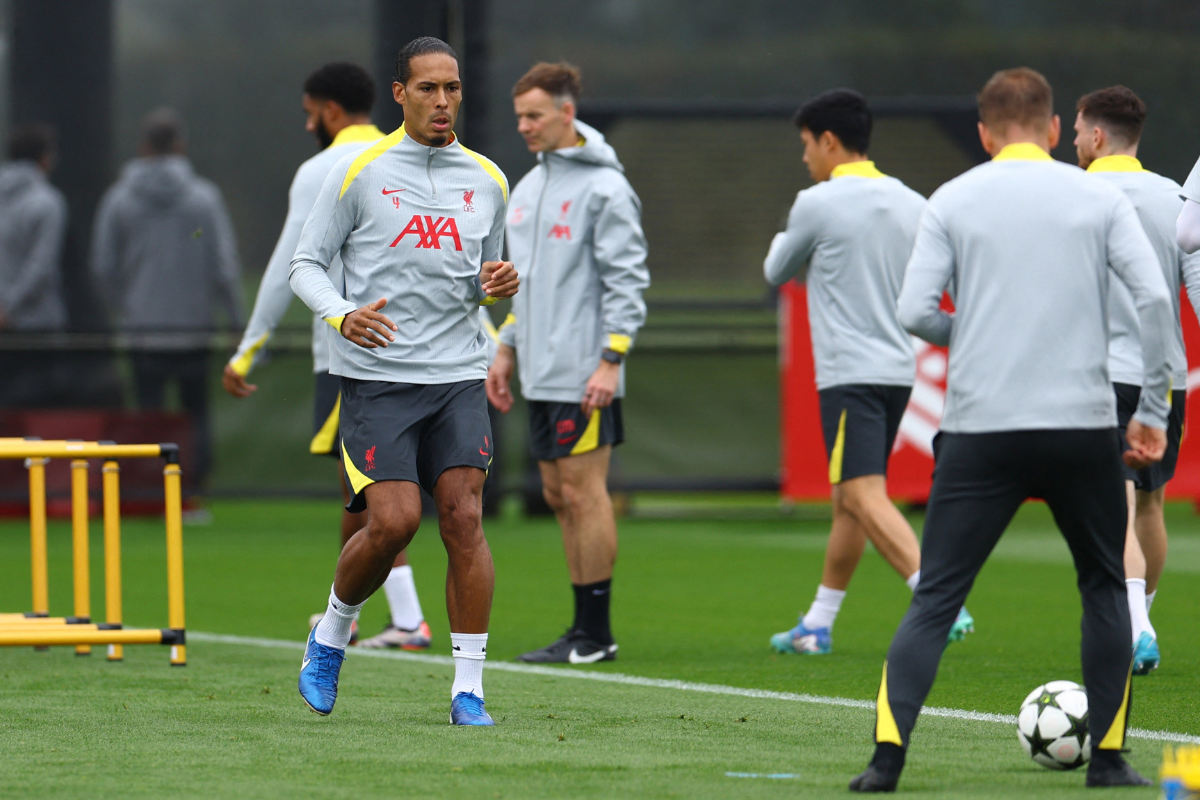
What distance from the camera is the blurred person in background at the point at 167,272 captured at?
13688 millimetres

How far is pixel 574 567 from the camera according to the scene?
23.5 ft

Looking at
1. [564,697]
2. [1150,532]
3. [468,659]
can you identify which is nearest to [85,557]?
[564,697]

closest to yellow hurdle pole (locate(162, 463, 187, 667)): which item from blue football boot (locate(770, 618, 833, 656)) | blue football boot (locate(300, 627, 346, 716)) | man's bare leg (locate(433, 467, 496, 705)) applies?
blue football boot (locate(300, 627, 346, 716))

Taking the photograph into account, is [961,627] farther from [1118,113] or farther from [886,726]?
[886,726]

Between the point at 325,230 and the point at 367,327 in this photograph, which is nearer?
the point at 367,327

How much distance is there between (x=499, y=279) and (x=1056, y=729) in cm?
212

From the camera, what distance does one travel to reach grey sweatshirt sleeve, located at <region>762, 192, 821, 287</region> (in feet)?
23.1

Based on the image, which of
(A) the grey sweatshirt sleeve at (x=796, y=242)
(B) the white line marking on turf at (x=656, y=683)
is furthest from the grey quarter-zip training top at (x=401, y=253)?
(A) the grey sweatshirt sleeve at (x=796, y=242)

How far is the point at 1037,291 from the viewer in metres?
4.21

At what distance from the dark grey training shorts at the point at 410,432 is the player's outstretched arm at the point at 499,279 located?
301 mm

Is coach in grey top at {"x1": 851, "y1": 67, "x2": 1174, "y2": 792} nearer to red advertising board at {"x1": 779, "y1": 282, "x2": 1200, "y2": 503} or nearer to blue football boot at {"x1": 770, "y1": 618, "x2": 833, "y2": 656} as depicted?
blue football boot at {"x1": 770, "y1": 618, "x2": 833, "y2": 656}

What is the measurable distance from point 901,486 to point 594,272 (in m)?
5.88

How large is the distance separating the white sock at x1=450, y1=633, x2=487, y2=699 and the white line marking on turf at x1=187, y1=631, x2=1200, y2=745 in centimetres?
106

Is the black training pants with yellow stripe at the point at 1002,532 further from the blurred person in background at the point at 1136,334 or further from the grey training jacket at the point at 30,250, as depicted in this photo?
the grey training jacket at the point at 30,250
